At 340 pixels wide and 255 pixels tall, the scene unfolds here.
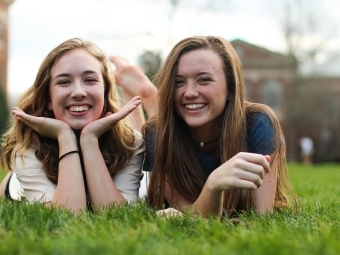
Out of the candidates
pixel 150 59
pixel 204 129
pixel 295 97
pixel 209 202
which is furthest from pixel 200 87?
pixel 295 97

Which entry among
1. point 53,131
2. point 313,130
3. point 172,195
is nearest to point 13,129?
point 53,131

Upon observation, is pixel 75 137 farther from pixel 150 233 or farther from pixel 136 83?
pixel 136 83

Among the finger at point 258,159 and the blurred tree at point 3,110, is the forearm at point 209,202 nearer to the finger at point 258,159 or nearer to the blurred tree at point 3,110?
the finger at point 258,159

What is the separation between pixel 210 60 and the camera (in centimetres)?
374

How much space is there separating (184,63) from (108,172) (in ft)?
3.02

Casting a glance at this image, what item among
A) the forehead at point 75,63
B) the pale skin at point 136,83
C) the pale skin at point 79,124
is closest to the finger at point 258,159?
the pale skin at point 79,124

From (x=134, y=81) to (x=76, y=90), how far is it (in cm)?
229

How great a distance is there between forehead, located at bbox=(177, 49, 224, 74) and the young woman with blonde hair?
17.5 inches

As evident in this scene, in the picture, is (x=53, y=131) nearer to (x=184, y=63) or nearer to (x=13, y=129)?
(x=13, y=129)

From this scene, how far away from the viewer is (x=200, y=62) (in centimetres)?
370

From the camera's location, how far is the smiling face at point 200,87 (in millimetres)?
3664

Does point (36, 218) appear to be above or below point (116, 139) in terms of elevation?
below

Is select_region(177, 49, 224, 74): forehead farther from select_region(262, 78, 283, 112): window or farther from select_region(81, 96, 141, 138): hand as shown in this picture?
select_region(262, 78, 283, 112): window

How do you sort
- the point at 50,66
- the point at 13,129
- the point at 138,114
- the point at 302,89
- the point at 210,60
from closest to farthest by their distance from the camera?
the point at 210,60 → the point at 50,66 → the point at 13,129 → the point at 138,114 → the point at 302,89
